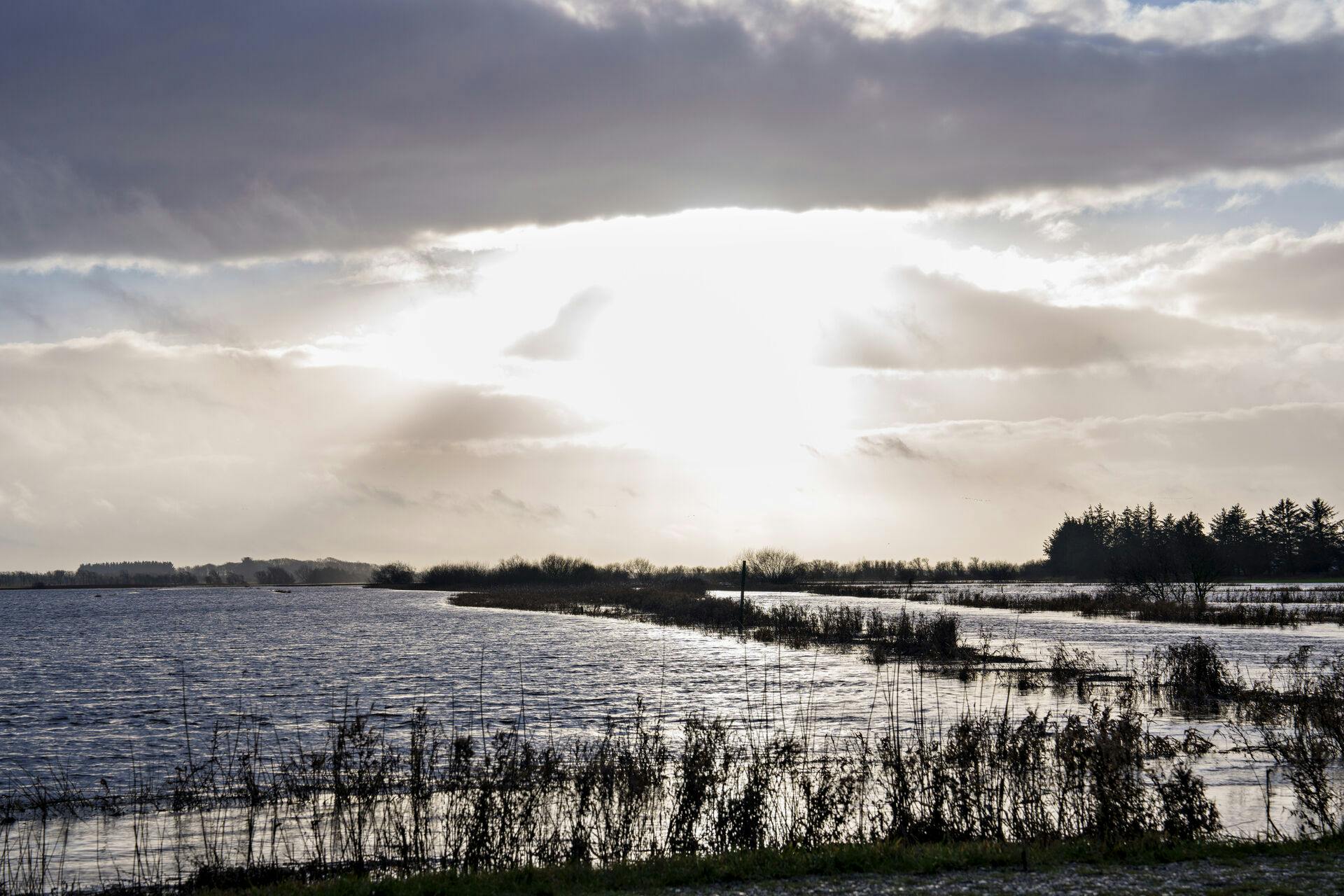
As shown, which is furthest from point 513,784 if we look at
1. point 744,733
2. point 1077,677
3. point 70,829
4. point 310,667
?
point 310,667

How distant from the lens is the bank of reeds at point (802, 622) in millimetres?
49447

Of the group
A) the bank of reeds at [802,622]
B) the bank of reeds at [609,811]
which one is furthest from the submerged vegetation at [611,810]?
the bank of reeds at [802,622]

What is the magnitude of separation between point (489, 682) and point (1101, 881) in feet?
104

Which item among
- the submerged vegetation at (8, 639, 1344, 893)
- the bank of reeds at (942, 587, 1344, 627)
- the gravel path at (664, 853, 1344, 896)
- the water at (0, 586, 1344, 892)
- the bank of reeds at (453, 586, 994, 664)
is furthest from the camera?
the bank of reeds at (942, 587, 1344, 627)

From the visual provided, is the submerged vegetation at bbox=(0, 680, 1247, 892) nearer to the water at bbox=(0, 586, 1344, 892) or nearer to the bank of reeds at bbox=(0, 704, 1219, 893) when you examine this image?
the bank of reeds at bbox=(0, 704, 1219, 893)

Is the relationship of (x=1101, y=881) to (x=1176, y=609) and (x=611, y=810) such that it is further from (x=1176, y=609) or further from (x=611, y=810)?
(x=1176, y=609)

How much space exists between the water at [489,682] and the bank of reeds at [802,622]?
296 centimetres

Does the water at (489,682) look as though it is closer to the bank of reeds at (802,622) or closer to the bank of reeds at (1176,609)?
the bank of reeds at (802,622)

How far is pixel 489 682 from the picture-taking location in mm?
41125

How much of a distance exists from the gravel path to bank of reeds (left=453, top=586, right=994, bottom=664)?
27.5m

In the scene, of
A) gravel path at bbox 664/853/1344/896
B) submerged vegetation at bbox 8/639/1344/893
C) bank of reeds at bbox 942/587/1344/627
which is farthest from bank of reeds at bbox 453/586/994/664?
gravel path at bbox 664/853/1344/896

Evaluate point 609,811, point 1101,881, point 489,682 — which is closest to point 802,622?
point 489,682

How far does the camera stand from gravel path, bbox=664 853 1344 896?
39.5 feet

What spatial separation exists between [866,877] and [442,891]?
18.2ft
